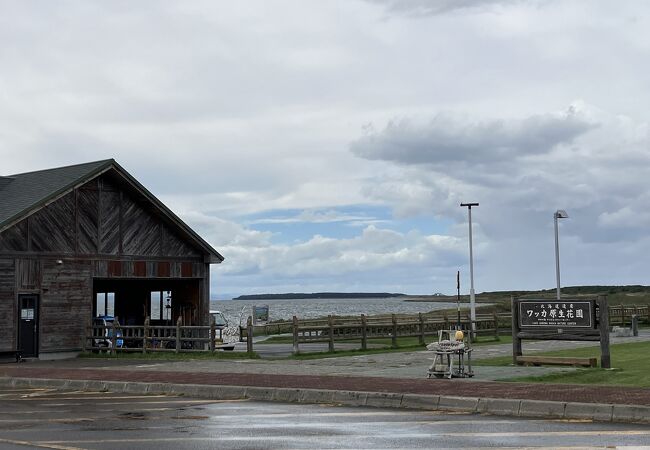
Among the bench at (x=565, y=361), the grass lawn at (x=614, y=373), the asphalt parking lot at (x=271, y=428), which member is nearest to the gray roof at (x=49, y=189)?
the grass lawn at (x=614, y=373)

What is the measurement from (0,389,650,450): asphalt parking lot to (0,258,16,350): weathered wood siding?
13019 mm

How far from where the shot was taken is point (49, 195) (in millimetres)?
29438

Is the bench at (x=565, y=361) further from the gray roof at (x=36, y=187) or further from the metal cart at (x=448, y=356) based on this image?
the gray roof at (x=36, y=187)

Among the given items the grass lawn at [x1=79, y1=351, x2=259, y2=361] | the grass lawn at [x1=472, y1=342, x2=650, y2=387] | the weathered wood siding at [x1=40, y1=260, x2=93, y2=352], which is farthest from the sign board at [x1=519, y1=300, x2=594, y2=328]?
the weathered wood siding at [x1=40, y1=260, x2=93, y2=352]

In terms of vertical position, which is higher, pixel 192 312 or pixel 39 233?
pixel 39 233

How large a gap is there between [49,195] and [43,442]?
19500 mm

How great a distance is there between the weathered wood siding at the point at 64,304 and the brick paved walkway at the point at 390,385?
22.8 feet

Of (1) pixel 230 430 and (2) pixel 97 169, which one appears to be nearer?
(1) pixel 230 430

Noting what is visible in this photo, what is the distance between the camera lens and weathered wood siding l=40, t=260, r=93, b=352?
96.5ft

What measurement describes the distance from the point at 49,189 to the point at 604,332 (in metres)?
18.9

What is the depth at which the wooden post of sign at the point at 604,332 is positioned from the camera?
20.0 meters

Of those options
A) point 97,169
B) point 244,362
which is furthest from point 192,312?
point 244,362

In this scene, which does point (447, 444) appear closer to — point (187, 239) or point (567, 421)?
point (567, 421)

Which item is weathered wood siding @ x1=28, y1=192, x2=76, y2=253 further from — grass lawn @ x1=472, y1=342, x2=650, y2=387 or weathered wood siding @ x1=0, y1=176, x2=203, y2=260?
grass lawn @ x1=472, y1=342, x2=650, y2=387
